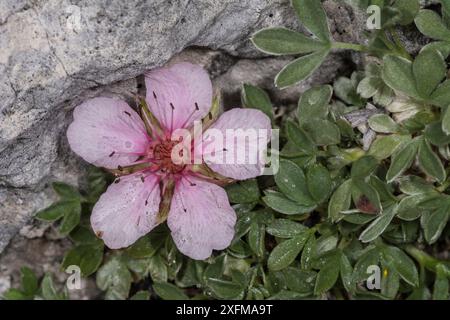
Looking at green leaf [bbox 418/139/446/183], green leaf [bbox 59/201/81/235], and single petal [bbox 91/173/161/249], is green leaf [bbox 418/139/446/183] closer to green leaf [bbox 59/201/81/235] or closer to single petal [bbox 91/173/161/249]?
single petal [bbox 91/173/161/249]

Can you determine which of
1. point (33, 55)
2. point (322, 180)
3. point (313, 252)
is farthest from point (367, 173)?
point (33, 55)

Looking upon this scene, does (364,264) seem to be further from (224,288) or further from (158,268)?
(158,268)

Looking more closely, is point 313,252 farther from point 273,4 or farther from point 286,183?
point 273,4

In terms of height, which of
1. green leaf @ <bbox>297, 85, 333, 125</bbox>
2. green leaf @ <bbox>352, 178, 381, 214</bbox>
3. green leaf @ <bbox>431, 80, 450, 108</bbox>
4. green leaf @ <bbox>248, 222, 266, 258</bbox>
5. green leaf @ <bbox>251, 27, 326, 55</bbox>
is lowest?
green leaf @ <bbox>248, 222, 266, 258</bbox>

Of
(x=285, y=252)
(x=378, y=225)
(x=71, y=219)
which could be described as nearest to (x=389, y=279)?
(x=378, y=225)

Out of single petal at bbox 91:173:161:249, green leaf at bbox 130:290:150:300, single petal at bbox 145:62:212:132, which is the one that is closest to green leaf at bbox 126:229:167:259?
green leaf at bbox 130:290:150:300
